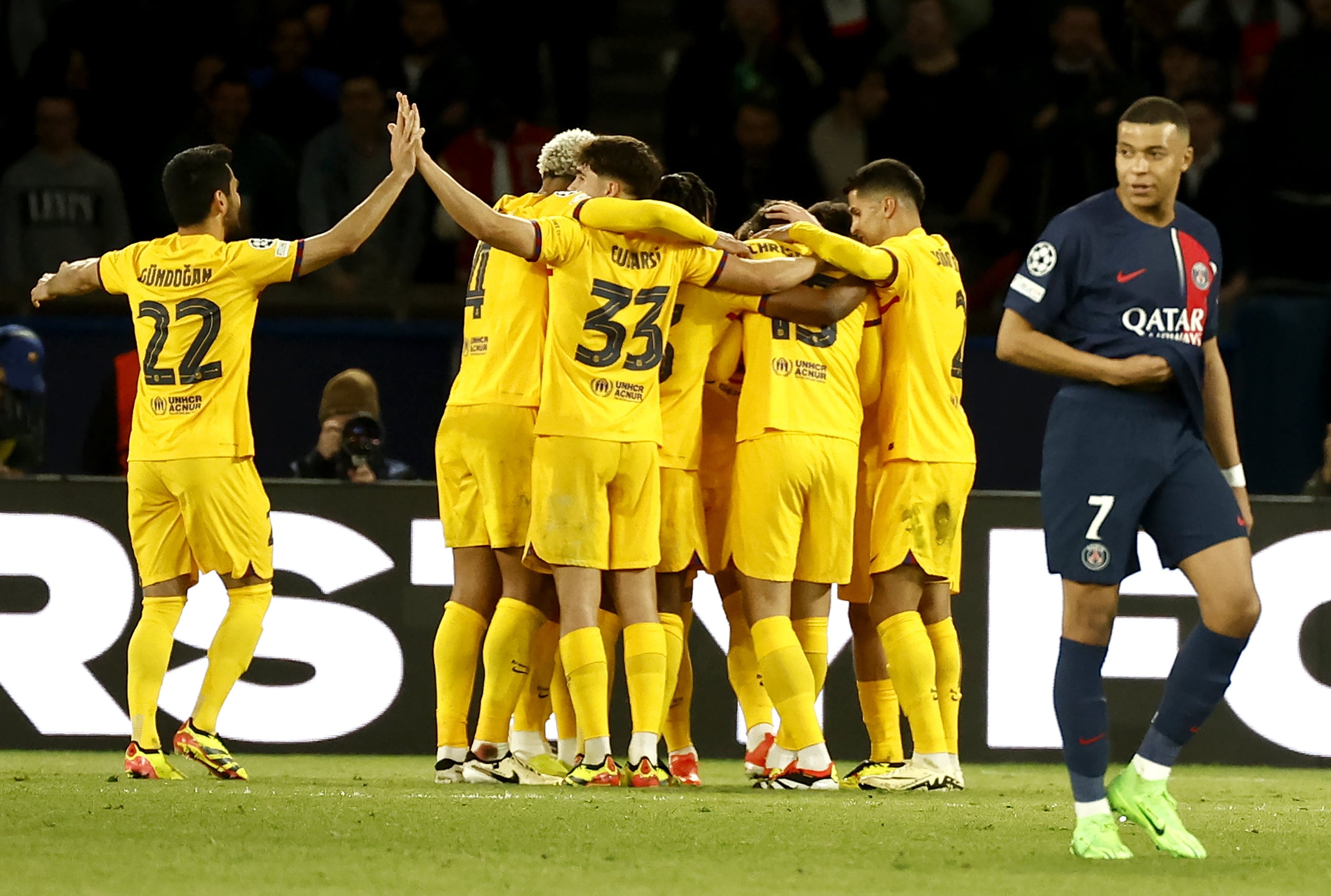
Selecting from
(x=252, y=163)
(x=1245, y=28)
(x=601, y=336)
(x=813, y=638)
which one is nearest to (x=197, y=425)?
(x=601, y=336)

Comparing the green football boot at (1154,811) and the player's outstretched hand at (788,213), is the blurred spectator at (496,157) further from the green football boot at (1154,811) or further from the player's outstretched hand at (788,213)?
the green football boot at (1154,811)

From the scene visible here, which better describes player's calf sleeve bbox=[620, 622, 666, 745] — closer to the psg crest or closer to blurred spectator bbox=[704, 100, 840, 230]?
the psg crest

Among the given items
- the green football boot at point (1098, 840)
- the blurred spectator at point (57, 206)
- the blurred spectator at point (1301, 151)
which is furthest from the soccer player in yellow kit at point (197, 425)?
the blurred spectator at point (1301, 151)

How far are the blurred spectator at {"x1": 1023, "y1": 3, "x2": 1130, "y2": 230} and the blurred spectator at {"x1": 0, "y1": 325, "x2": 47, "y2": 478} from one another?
636 cm

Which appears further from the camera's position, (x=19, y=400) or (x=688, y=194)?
(x=19, y=400)

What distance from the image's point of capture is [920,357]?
7.39 meters

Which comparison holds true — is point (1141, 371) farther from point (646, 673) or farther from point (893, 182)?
point (893, 182)

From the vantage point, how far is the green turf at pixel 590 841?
4539 millimetres

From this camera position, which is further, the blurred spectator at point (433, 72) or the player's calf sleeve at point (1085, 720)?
the blurred spectator at point (433, 72)

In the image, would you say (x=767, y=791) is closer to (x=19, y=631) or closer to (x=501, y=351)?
(x=501, y=351)

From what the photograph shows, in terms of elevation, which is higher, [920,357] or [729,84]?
[729,84]

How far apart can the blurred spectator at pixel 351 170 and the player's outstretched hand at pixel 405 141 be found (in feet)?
17.3

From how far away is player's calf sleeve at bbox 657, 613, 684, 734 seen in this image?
7.09m

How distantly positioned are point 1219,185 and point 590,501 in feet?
23.3
